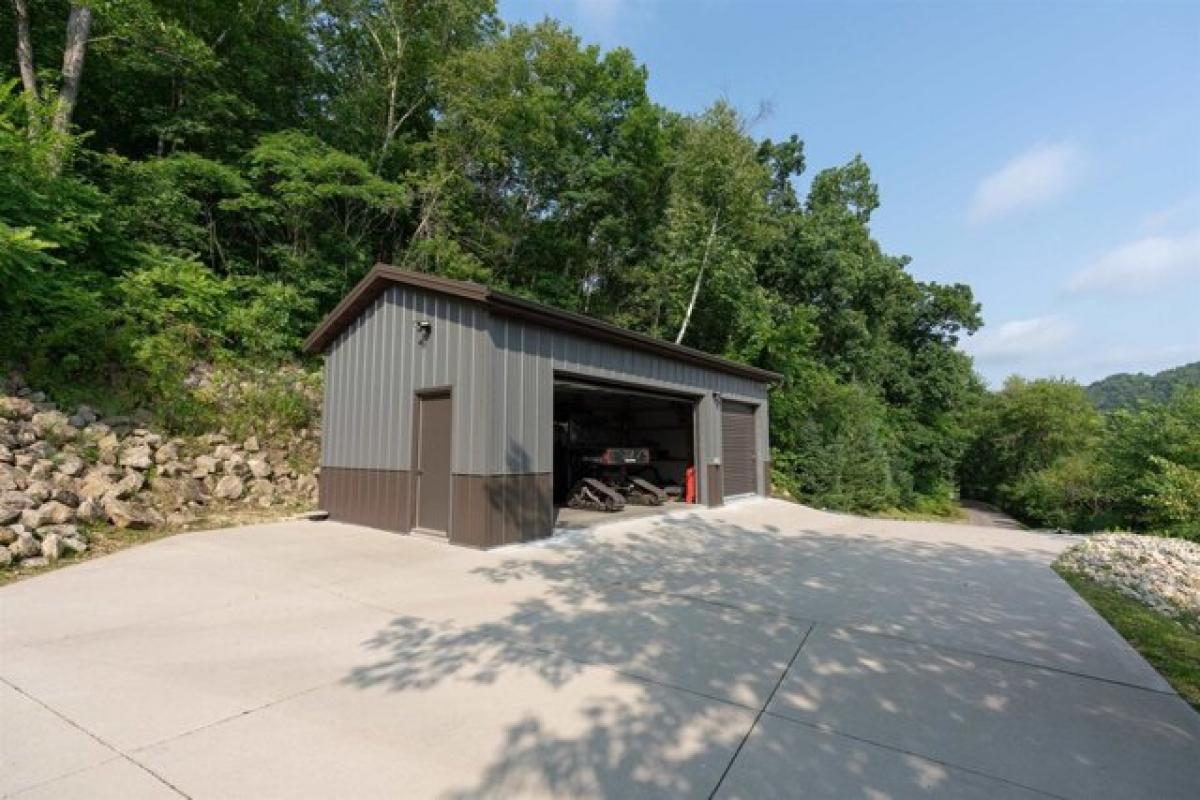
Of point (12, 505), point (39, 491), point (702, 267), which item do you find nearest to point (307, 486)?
point (39, 491)

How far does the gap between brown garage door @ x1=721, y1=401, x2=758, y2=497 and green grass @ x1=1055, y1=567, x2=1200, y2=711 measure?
709 cm

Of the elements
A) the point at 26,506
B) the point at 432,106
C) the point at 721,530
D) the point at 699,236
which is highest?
the point at 432,106

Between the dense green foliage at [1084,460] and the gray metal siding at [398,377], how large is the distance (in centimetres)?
1663

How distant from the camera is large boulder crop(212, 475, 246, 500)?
28.5ft

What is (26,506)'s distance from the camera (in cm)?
613

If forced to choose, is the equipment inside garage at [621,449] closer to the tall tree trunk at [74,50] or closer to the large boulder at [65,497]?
the large boulder at [65,497]

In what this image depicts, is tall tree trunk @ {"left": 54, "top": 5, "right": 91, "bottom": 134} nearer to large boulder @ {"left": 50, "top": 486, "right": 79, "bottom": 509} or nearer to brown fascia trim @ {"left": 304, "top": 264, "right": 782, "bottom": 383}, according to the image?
brown fascia trim @ {"left": 304, "top": 264, "right": 782, "bottom": 383}

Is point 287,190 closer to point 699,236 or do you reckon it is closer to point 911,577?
point 699,236

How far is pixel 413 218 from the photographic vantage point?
668 inches

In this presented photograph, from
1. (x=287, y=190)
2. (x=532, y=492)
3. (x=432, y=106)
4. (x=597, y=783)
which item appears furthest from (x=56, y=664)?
(x=432, y=106)

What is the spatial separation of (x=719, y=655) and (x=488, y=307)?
16.4 ft

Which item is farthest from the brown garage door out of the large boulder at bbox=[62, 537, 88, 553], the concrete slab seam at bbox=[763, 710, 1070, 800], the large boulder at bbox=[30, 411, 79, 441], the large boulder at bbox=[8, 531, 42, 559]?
the large boulder at bbox=[30, 411, 79, 441]

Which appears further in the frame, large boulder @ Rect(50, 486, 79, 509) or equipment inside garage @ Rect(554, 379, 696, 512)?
equipment inside garage @ Rect(554, 379, 696, 512)

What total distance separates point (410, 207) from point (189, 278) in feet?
21.5
